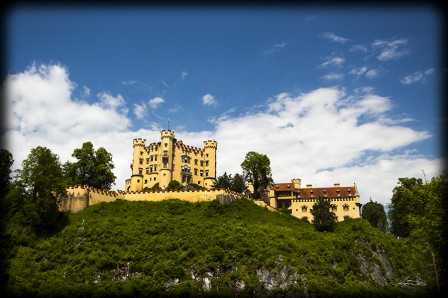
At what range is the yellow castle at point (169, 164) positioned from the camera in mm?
58438

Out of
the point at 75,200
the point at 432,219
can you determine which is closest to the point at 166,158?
the point at 75,200

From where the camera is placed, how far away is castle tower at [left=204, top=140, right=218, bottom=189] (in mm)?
61469

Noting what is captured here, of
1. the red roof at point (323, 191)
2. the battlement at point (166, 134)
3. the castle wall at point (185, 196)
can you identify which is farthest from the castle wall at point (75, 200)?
the red roof at point (323, 191)

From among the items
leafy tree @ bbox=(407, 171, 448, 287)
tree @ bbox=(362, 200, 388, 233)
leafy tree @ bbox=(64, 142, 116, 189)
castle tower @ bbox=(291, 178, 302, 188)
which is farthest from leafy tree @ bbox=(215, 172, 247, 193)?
leafy tree @ bbox=(407, 171, 448, 287)

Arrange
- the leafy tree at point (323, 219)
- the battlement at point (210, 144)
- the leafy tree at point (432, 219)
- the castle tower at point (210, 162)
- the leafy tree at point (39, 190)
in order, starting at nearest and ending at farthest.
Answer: the leafy tree at point (432, 219) → the leafy tree at point (39, 190) → the leafy tree at point (323, 219) → the castle tower at point (210, 162) → the battlement at point (210, 144)

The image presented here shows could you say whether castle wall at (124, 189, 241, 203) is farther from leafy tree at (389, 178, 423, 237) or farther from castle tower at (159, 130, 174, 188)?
leafy tree at (389, 178, 423, 237)

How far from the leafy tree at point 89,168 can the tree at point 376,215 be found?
122ft

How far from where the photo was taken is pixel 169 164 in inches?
2299

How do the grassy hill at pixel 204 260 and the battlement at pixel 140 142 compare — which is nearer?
the grassy hill at pixel 204 260

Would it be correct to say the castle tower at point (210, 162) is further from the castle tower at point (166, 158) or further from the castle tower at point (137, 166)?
the castle tower at point (137, 166)

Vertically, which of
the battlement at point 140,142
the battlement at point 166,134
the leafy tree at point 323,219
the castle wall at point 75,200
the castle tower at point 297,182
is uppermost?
the battlement at point 166,134

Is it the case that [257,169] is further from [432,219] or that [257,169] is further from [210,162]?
[432,219]

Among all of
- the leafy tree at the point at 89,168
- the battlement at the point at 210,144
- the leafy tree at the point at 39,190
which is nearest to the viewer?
the leafy tree at the point at 39,190

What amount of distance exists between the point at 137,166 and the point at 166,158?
5.29m
